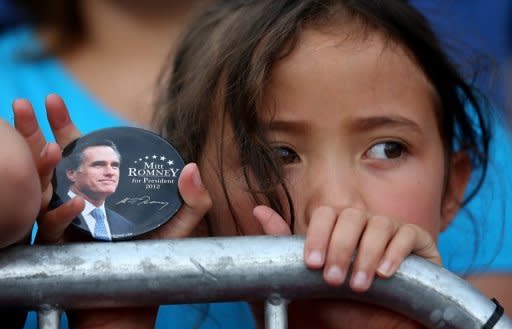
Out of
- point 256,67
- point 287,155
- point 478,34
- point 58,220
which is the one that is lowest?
point 58,220

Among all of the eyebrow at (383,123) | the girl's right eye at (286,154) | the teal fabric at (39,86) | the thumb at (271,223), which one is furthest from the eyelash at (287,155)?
the teal fabric at (39,86)

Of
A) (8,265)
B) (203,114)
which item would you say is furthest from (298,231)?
(8,265)

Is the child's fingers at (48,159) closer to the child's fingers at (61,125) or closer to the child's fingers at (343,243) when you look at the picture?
the child's fingers at (61,125)

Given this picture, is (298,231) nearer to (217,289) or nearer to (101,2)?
(217,289)

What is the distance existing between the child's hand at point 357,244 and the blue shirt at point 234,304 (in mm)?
518

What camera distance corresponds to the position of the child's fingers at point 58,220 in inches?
43.9

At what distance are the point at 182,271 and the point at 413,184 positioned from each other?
596 mm

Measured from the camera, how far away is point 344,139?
140 centimetres

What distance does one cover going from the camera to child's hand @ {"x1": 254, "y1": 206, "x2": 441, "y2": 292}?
3.25 feet

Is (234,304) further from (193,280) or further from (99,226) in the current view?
(193,280)

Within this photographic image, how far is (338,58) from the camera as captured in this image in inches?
57.6

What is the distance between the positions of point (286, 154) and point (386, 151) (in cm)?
17

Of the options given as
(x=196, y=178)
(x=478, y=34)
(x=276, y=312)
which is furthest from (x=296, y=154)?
(x=478, y=34)

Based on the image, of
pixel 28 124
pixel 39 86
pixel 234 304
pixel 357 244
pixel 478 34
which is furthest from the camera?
pixel 478 34
